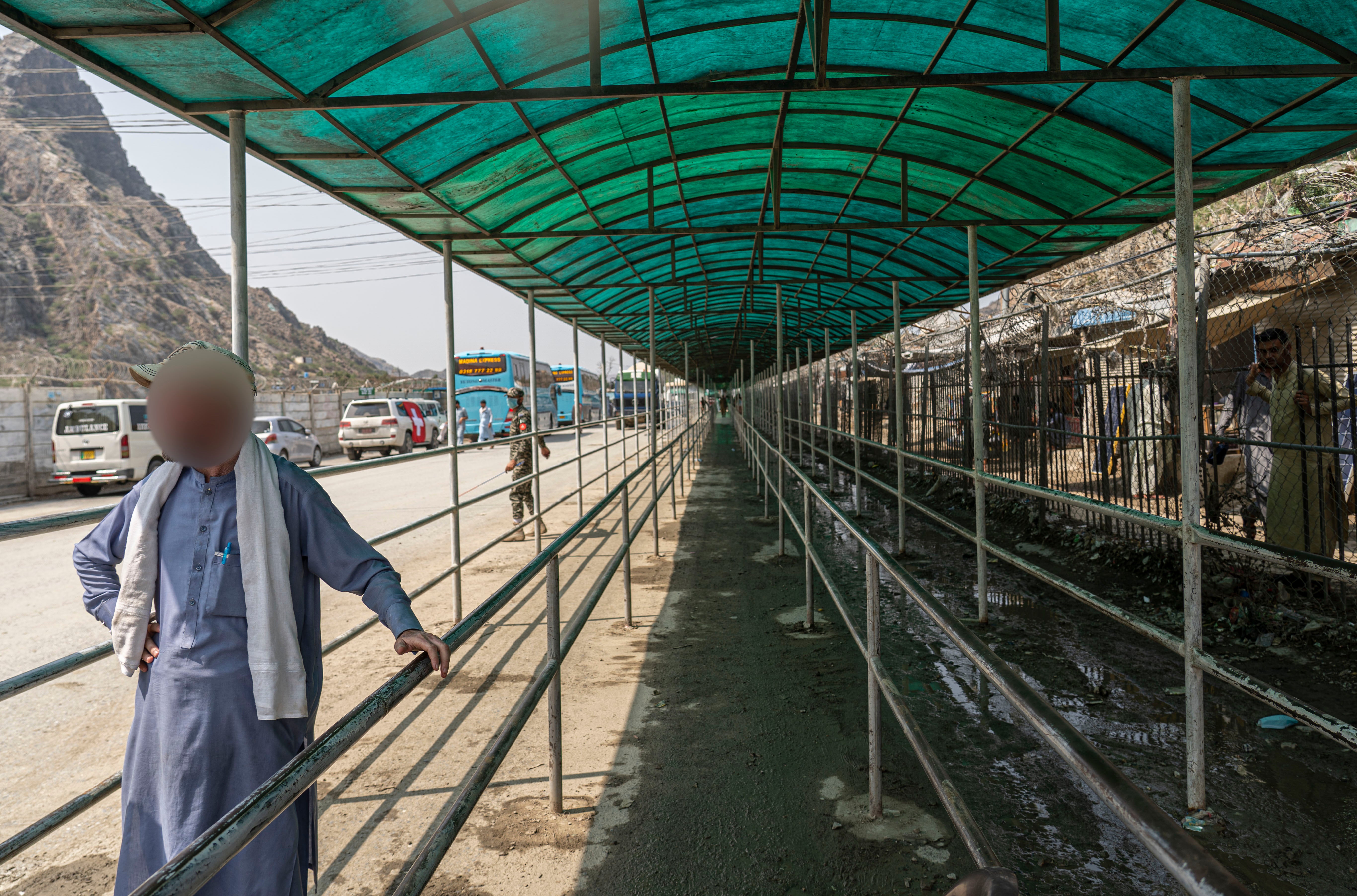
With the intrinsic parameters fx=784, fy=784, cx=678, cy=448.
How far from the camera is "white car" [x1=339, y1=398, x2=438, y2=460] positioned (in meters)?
24.1

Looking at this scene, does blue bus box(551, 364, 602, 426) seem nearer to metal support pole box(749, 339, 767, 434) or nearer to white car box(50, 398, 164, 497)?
metal support pole box(749, 339, 767, 434)

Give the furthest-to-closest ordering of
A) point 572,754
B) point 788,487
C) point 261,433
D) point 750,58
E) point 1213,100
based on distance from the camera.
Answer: point 261,433 → point 788,487 → point 750,58 → point 1213,100 → point 572,754

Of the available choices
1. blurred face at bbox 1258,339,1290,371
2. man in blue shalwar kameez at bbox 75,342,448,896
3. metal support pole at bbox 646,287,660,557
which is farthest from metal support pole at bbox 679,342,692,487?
man in blue shalwar kameez at bbox 75,342,448,896

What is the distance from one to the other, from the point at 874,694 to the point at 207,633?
2261 millimetres

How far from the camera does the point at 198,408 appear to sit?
167cm

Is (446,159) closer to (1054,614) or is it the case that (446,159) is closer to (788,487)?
(1054,614)

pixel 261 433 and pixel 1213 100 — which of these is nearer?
pixel 1213 100

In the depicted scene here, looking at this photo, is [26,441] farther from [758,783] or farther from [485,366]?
[758,783]

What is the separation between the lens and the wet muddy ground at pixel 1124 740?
2.80 metres

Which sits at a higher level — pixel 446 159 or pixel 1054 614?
pixel 446 159

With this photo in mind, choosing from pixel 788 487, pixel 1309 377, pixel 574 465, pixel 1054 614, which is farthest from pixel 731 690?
pixel 574 465

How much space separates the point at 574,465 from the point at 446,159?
16156 mm

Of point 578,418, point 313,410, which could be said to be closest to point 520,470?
point 578,418

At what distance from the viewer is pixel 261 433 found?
785 inches
